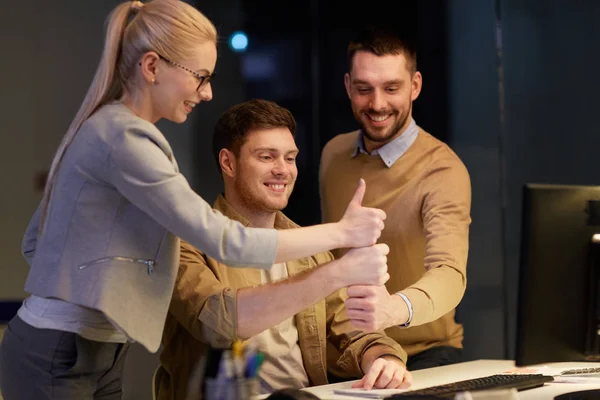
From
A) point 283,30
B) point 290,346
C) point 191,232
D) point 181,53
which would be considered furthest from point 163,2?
point 283,30

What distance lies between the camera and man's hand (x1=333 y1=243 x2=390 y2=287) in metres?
2.17

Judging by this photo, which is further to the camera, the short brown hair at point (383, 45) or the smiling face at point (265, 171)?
the short brown hair at point (383, 45)

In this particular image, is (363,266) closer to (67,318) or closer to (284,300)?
(284,300)

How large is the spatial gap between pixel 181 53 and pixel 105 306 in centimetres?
59

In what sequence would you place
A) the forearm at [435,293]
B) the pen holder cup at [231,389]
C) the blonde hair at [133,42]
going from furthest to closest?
1. the forearm at [435,293]
2. the blonde hair at [133,42]
3. the pen holder cup at [231,389]

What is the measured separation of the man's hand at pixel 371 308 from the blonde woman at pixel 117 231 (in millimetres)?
375

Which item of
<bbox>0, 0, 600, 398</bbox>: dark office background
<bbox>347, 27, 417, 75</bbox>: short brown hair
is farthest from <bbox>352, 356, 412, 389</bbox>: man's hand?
<bbox>0, 0, 600, 398</bbox>: dark office background

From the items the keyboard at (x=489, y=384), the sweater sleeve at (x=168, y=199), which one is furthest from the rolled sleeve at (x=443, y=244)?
the sweater sleeve at (x=168, y=199)

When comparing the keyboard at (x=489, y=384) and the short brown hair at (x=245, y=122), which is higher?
the short brown hair at (x=245, y=122)

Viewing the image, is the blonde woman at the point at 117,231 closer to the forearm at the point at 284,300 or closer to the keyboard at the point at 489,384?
the forearm at the point at 284,300

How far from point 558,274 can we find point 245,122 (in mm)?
1100

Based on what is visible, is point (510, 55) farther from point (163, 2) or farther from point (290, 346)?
point (163, 2)

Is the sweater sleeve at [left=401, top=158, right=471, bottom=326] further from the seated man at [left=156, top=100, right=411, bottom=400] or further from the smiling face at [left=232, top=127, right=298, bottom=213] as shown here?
the smiling face at [left=232, top=127, right=298, bottom=213]

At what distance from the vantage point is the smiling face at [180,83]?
1887mm
